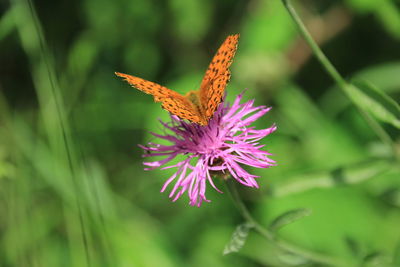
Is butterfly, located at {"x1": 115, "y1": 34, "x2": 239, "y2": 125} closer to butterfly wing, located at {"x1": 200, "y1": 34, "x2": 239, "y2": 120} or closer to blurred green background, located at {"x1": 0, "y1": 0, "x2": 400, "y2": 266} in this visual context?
butterfly wing, located at {"x1": 200, "y1": 34, "x2": 239, "y2": 120}

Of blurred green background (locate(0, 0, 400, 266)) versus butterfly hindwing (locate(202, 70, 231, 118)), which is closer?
butterfly hindwing (locate(202, 70, 231, 118))

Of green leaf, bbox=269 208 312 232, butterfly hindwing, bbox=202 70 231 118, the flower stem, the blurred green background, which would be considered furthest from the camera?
the blurred green background

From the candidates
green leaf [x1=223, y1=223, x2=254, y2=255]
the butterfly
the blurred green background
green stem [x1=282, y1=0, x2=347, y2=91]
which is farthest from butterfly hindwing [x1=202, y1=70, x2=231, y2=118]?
the blurred green background

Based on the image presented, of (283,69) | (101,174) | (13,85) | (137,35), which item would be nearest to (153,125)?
A: (101,174)

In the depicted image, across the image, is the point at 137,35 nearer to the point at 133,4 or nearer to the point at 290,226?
the point at 133,4

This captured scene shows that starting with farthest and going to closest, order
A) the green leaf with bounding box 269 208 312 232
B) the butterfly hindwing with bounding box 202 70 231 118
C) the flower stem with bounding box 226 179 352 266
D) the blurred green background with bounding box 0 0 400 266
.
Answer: the blurred green background with bounding box 0 0 400 266 < the flower stem with bounding box 226 179 352 266 < the green leaf with bounding box 269 208 312 232 < the butterfly hindwing with bounding box 202 70 231 118

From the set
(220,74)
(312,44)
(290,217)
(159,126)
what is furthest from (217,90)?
(159,126)

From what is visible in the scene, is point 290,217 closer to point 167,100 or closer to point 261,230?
point 261,230

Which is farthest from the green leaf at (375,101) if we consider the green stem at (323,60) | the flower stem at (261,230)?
the flower stem at (261,230)
